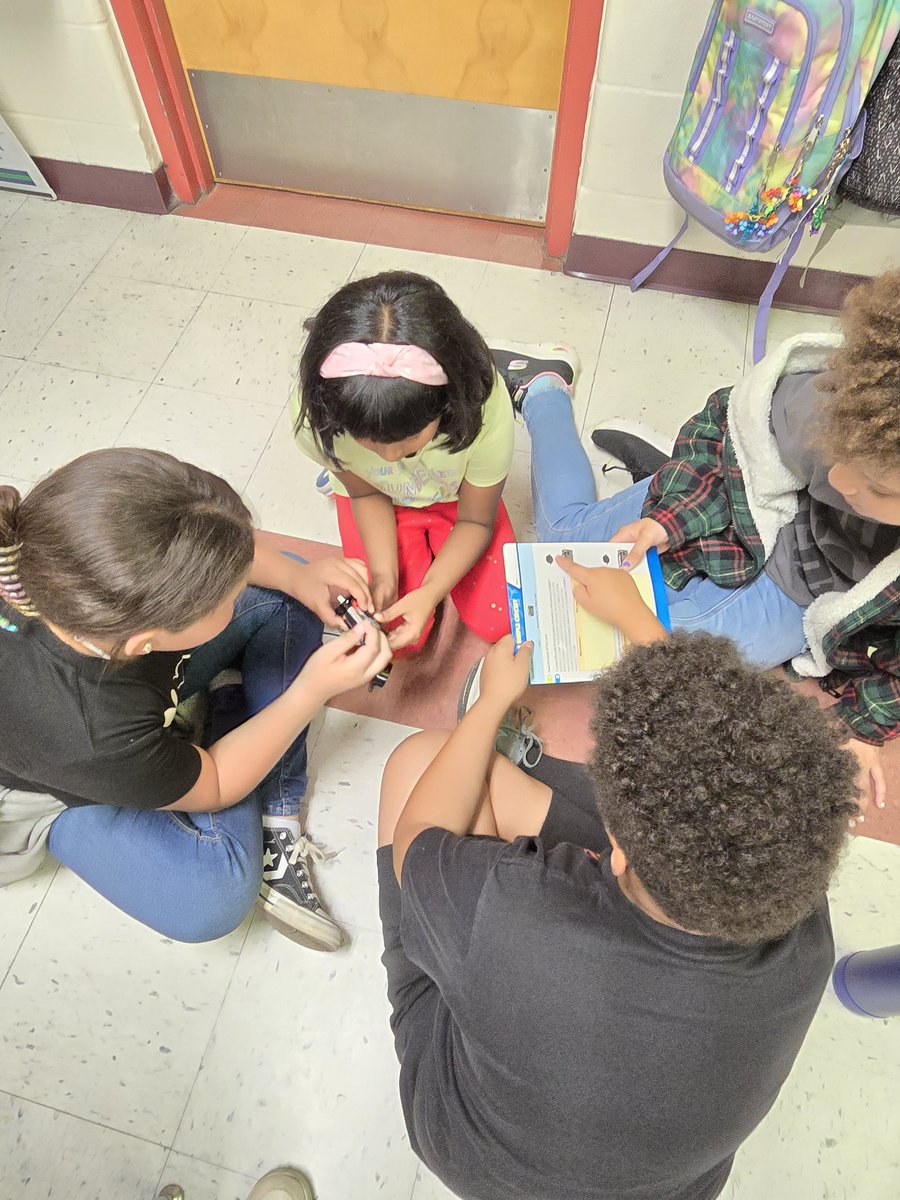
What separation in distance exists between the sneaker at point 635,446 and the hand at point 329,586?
0.68 meters

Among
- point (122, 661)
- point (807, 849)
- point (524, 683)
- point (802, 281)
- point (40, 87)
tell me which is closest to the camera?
point (807, 849)

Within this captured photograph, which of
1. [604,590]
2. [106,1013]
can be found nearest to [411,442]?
[604,590]

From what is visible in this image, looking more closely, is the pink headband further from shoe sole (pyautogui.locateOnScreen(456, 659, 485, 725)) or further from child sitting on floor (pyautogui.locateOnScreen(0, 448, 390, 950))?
shoe sole (pyautogui.locateOnScreen(456, 659, 485, 725))

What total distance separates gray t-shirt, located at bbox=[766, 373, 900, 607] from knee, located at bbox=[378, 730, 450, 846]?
60cm

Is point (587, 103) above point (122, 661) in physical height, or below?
above

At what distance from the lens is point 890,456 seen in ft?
2.52

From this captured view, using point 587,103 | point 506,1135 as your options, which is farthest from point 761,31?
point 506,1135

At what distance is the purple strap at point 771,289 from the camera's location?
56.9 inches

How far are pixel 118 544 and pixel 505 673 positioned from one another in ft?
1.85

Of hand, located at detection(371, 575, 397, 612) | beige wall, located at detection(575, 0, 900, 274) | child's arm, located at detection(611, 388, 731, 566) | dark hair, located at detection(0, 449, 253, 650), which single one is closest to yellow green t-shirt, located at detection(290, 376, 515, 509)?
hand, located at detection(371, 575, 397, 612)

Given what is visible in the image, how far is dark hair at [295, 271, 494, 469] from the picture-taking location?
86 cm

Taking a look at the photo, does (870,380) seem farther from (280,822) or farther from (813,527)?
(280,822)

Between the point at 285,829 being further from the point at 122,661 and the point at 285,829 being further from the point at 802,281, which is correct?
the point at 802,281

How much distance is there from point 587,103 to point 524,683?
1263 mm
